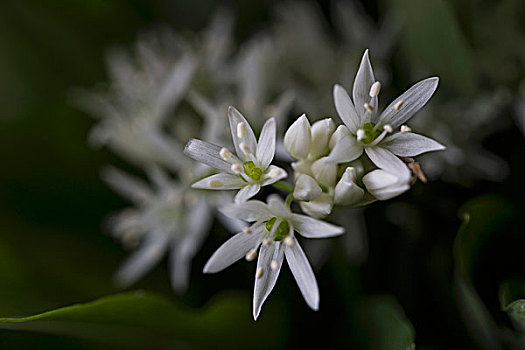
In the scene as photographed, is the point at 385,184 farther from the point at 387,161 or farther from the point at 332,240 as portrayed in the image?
the point at 332,240

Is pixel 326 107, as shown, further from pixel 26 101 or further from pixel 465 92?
pixel 26 101

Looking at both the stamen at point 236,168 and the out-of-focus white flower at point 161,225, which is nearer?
the stamen at point 236,168

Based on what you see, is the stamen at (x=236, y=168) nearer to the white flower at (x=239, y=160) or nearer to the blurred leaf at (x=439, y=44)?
the white flower at (x=239, y=160)

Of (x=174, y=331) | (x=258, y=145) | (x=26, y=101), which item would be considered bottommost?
(x=26, y=101)

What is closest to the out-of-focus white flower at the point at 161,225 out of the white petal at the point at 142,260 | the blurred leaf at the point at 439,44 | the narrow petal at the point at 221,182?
the white petal at the point at 142,260

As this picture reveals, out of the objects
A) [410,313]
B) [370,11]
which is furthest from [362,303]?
[370,11]
